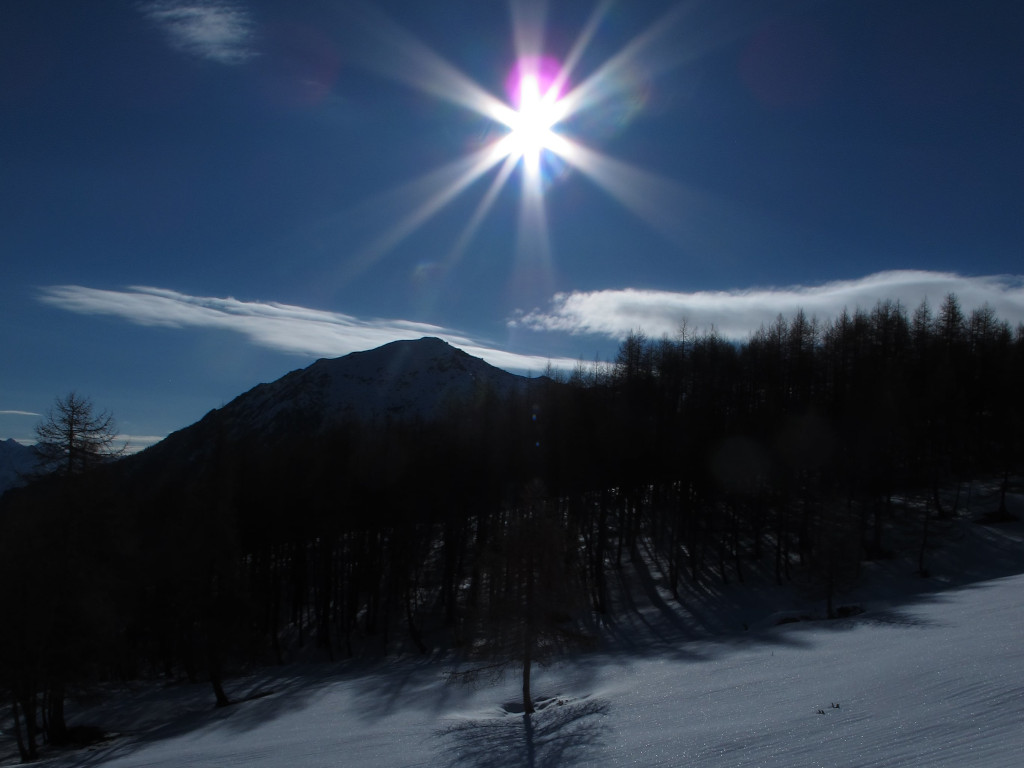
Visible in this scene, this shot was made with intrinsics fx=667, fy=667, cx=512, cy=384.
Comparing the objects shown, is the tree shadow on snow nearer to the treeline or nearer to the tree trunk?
the treeline

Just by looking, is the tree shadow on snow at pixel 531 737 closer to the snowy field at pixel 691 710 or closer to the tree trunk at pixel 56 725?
the snowy field at pixel 691 710

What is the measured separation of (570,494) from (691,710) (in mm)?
A: 32666

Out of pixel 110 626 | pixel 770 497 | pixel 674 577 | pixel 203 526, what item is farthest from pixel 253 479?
pixel 770 497

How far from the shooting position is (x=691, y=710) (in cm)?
1571

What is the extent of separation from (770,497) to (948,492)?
1706 centimetres

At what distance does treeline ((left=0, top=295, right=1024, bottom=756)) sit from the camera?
107 feet

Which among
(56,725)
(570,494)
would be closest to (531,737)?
(56,725)

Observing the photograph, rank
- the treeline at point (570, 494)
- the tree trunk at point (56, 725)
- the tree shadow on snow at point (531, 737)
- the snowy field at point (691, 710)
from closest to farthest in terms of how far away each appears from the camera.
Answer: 1. the snowy field at point (691, 710)
2. the tree shadow on snow at point (531, 737)
3. the tree trunk at point (56, 725)
4. the treeline at point (570, 494)

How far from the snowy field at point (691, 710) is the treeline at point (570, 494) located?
14.4 feet

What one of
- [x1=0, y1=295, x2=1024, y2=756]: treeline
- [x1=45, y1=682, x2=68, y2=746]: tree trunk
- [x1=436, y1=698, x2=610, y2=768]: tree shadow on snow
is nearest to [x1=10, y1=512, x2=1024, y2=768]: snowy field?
[x1=436, y1=698, x2=610, y2=768]: tree shadow on snow

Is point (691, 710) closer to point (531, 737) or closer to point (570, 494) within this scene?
point (531, 737)

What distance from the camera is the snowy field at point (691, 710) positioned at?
37.0ft

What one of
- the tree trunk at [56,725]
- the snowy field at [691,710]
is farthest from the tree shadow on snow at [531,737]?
the tree trunk at [56,725]

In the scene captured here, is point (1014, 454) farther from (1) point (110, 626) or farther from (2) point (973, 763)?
(1) point (110, 626)
